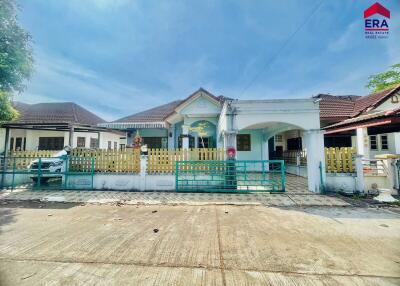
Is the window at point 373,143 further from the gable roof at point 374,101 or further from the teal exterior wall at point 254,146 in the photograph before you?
the teal exterior wall at point 254,146

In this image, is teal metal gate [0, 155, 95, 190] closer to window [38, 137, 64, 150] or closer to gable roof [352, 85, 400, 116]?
window [38, 137, 64, 150]

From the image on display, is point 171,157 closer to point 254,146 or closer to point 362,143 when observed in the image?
point 254,146

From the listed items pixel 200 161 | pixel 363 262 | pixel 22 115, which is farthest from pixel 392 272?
pixel 22 115

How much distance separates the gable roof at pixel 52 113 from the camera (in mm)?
14961

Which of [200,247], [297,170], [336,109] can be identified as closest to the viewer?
[200,247]

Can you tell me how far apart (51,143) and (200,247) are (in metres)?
19.1

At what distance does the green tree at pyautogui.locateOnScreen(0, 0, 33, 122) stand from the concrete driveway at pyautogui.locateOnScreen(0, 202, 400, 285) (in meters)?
6.55

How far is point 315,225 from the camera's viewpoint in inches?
162

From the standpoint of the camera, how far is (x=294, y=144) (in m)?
13.8

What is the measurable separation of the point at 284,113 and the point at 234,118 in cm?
208

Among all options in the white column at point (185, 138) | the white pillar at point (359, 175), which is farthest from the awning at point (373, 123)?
the white column at point (185, 138)

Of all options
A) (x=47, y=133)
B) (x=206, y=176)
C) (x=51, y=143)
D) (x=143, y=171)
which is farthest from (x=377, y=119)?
(x=47, y=133)

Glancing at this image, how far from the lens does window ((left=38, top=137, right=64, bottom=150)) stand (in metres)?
16.1

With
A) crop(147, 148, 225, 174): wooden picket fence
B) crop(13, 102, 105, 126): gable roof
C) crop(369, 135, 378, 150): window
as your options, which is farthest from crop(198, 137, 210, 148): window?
crop(369, 135, 378, 150): window
